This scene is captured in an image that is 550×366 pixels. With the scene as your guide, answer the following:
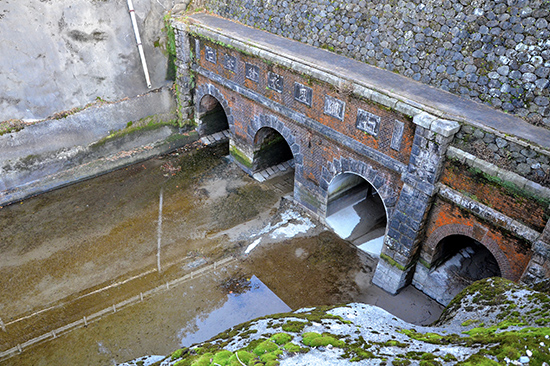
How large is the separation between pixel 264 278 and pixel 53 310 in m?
5.81

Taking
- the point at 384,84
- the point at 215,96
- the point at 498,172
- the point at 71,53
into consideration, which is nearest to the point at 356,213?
the point at 384,84

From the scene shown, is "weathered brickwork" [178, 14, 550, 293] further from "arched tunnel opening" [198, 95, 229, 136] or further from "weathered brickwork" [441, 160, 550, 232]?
"arched tunnel opening" [198, 95, 229, 136]

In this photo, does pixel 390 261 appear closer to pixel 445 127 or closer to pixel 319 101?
pixel 445 127

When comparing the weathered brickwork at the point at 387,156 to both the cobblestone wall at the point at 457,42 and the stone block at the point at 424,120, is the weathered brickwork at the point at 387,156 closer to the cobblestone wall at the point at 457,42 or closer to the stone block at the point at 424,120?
the stone block at the point at 424,120

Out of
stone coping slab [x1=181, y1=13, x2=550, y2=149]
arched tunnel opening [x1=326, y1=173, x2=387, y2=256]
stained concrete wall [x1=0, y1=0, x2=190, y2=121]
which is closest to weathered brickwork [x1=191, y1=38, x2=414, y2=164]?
stone coping slab [x1=181, y1=13, x2=550, y2=149]

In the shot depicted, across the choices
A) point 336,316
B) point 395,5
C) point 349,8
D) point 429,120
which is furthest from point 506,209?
point 349,8

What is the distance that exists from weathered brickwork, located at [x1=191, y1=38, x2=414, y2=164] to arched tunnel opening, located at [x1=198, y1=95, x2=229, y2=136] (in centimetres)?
230

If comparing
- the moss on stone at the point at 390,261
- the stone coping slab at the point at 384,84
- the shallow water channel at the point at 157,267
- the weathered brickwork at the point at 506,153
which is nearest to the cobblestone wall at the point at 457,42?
the stone coping slab at the point at 384,84

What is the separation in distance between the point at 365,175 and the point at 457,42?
4.07m

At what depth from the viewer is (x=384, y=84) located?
1064cm

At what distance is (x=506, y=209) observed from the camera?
28.8 feet

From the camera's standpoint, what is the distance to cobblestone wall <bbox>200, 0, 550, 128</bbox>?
895 cm

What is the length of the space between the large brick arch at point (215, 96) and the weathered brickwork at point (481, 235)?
8.78 m

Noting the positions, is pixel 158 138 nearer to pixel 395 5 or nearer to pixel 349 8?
pixel 349 8
